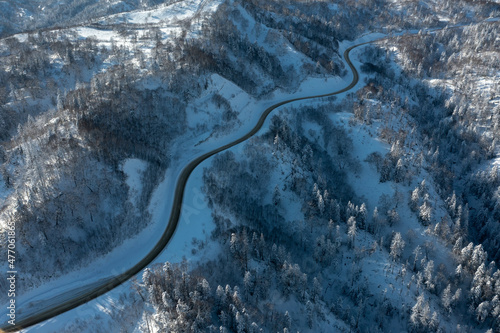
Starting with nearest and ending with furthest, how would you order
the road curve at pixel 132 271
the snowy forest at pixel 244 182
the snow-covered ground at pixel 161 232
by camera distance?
the road curve at pixel 132 271
the snow-covered ground at pixel 161 232
the snowy forest at pixel 244 182

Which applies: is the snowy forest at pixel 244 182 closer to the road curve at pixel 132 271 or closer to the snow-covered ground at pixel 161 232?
the snow-covered ground at pixel 161 232

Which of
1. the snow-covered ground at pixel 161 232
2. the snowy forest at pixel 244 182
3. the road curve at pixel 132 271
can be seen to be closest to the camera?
the road curve at pixel 132 271

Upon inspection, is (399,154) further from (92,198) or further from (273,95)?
(92,198)

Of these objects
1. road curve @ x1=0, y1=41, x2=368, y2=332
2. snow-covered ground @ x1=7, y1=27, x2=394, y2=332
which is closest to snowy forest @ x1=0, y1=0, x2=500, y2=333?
snow-covered ground @ x1=7, y1=27, x2=394, y2=332

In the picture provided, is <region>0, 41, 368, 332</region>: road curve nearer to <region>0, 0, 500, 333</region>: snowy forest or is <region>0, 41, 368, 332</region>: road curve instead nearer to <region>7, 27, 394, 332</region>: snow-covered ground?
<region>7, 27, 394, 332</region>: snow-covered ground

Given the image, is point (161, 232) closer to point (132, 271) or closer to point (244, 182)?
point (132, 271)

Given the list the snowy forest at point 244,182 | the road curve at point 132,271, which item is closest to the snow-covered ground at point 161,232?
the snowy forest at point 244,182

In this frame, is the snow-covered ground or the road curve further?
the snow-covered ground

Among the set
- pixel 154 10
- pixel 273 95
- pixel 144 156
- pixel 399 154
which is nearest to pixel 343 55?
pixel 273 95
